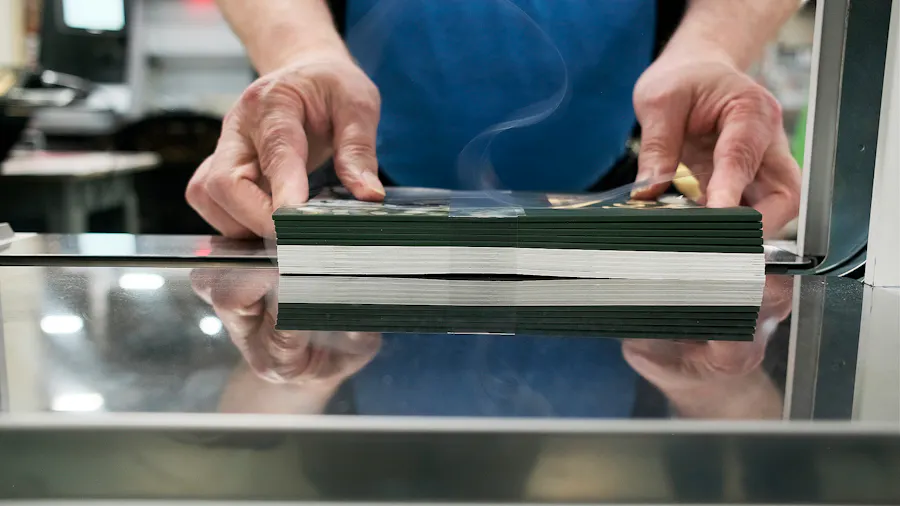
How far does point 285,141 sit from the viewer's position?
0.88 meters

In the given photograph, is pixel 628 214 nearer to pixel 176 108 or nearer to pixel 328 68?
pixel 328 68

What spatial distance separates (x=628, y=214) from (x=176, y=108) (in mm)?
781

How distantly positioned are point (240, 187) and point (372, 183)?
184 millimetres

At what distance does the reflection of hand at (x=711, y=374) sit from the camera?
326 mm

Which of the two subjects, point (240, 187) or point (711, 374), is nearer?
point (711, 374)

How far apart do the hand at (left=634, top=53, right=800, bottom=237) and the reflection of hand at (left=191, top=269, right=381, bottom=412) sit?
1.67 feet

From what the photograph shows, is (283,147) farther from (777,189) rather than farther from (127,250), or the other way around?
(777,189)

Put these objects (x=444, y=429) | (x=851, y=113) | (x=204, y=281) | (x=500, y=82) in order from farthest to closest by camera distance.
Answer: (x=500, y=82) < (x=851, y=113) < (x=204, y=281) < (x=444, y=429)

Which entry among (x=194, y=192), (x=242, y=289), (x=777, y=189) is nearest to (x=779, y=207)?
(x=777, y=189)

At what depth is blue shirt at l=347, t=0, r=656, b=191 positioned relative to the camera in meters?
1.07

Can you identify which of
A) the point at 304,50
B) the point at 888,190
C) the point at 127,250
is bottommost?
the point at 127,250

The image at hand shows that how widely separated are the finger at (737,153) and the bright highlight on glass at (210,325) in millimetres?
558

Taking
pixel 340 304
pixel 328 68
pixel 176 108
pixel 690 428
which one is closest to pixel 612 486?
pixel 690 428

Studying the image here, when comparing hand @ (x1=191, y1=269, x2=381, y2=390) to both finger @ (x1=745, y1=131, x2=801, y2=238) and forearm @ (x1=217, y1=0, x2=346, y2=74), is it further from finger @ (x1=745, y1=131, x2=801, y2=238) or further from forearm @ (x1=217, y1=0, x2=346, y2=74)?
finger @ (x1=745, y1=131, x2=801, y2=238)
